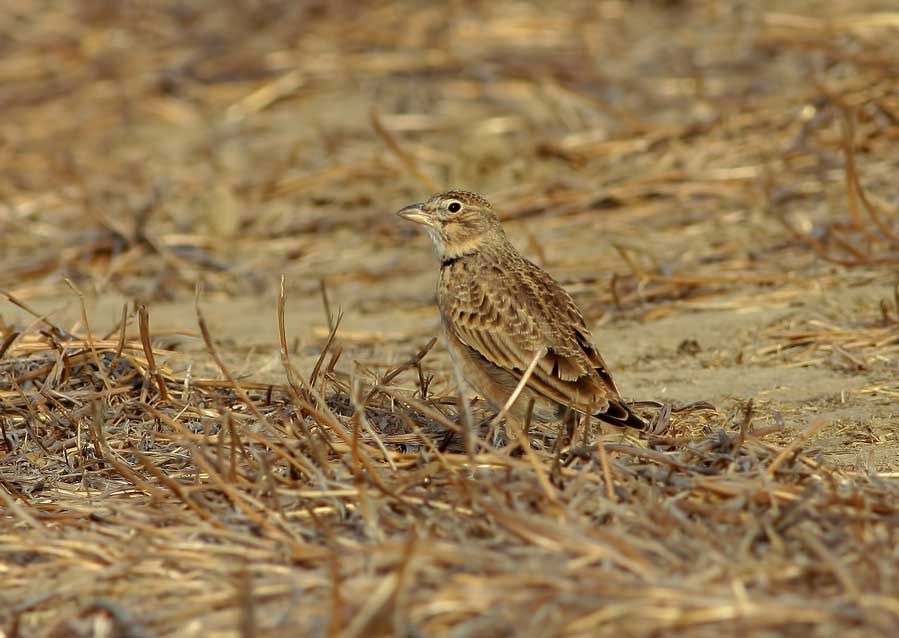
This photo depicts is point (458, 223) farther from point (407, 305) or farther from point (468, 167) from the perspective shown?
point (468, 167)

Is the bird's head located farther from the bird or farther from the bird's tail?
the bird's tail

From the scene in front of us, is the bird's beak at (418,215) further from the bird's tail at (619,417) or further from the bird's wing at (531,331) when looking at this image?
the bird's tail at (619,417)

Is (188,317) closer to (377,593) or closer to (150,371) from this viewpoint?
(150,371)

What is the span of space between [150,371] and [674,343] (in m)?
2.67

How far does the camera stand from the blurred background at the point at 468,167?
7.29 m

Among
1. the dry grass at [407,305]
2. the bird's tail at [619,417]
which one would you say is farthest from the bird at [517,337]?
the dry grass at [407,305]

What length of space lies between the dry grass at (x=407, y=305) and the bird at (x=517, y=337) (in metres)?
0.15

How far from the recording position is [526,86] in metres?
11.8

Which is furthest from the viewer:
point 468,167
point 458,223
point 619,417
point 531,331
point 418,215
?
point 468,167

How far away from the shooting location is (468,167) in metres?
10.4

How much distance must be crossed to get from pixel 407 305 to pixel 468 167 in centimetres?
245

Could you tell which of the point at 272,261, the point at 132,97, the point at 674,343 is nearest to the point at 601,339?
the point at 674,343

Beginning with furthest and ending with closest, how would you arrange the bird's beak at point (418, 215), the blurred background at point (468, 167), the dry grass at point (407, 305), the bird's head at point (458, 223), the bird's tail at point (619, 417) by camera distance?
1. the blurred background at point (468, 167)
2. the bird's beak at point (418, 215)
3. the bird's head at point (458, 223)
4. the bird's tail at point (619, 417)
5. the dry grass at point (407, 305)

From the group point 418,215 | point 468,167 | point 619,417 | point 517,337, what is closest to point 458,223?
point 418,215
